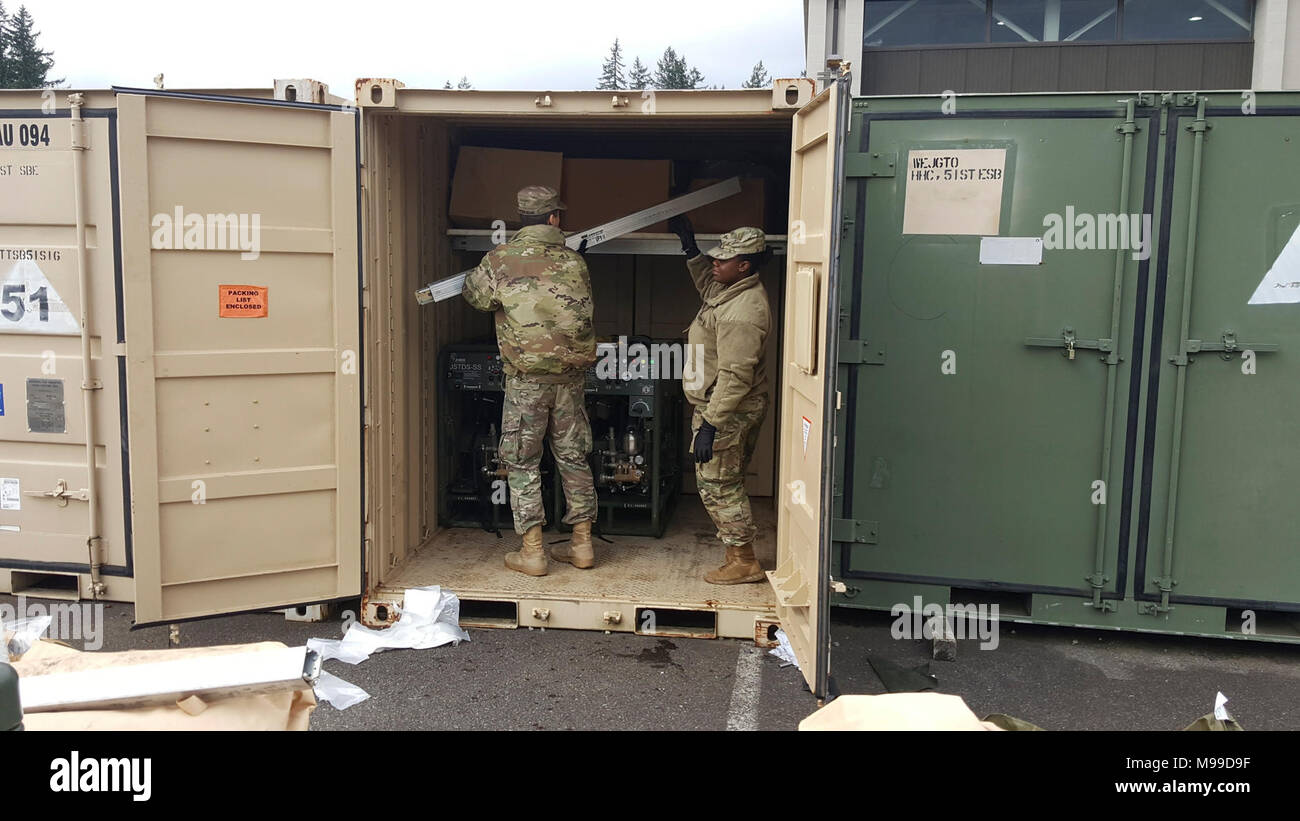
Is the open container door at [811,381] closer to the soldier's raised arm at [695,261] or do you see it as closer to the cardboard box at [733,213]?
the soldier's raised arm at [695,261]

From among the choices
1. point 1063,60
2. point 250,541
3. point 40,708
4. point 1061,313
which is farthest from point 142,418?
point 1063,60

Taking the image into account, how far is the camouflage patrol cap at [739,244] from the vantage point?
5164mm

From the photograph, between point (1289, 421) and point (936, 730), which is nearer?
point (936, 730)

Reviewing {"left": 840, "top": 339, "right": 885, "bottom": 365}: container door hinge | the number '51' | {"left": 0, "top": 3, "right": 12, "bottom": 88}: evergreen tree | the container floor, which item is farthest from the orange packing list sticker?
{"left": 0, "top": 3, "right": 12, "bottom": 88}: evergreen tree

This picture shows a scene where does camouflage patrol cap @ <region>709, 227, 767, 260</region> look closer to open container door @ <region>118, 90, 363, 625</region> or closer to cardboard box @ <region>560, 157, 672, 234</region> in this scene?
cardboard box @ <region>560, 157, 672, 234</region>

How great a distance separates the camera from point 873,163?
203 inches

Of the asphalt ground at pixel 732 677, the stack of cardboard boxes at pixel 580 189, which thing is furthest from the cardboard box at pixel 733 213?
the asphalt ground at pixel 732 677

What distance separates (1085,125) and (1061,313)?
940 mm

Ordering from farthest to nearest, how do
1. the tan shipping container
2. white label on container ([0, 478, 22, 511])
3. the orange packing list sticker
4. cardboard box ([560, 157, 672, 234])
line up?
cardboard box ([560, 157, 672, 234]) → white label on container ([0, 478, 22, 511]) → the orange packing list sticker → the tan shipping container

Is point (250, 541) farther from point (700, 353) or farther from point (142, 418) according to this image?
point (700, 353)

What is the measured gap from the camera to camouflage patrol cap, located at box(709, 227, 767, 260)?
516 centimetres

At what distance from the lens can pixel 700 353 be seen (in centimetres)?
554

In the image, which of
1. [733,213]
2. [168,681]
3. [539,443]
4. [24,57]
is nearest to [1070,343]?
[733,213]

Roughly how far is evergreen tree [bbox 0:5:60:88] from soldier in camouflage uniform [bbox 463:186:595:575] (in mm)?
35812
